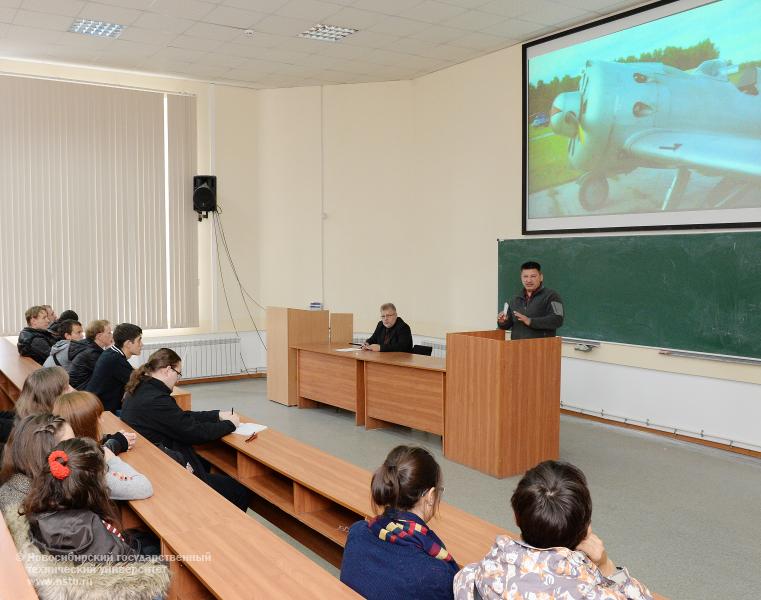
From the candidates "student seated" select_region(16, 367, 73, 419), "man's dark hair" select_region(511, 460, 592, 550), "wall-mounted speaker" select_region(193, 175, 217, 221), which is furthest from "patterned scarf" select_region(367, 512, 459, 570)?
"wall-mounted speaker" select_region(193, 175, 217, 221)

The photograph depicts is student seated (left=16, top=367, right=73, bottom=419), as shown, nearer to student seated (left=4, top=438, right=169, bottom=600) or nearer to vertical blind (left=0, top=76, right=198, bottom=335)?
student seated (left=4, top=438, right=169, bottom=600)

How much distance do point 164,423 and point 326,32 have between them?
5380 mm

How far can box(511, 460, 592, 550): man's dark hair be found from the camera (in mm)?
1710

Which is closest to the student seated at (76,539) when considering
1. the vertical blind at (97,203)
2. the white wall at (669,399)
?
the white wall at (669,399)

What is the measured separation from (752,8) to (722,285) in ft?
7.80

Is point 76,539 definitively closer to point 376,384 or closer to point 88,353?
point 88,353

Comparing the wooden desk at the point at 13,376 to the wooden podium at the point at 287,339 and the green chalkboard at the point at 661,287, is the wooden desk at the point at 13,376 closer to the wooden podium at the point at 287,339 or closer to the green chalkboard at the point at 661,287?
the wooden podium at the point at 287,339

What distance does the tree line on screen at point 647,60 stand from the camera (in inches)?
238

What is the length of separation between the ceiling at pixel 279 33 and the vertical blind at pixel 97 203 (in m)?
0.58

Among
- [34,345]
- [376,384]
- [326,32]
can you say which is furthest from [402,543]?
Result: [326,32]

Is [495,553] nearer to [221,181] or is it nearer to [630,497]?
[630,497]

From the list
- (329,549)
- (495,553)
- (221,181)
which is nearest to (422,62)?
(221,181)

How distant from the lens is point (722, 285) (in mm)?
5949

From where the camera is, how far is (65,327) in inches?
249
